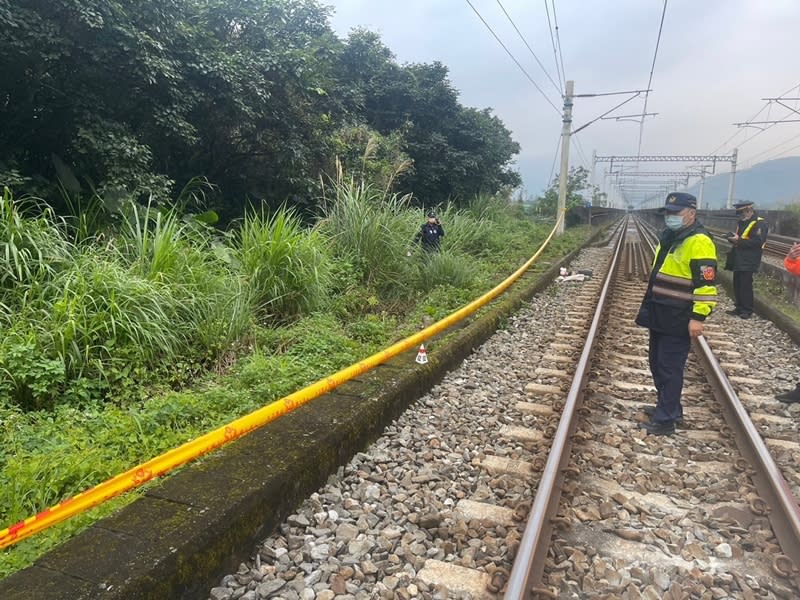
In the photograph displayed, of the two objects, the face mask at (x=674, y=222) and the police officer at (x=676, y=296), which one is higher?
the face mask at (x=674, y=222)

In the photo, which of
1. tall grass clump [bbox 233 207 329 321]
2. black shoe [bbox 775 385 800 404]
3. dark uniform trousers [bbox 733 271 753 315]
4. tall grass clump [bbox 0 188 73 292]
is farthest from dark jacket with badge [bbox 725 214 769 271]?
tall grass clump [bbox 0 188 73 292]

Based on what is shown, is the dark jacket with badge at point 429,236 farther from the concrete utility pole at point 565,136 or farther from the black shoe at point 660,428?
the concrete utility pole at point 565,136

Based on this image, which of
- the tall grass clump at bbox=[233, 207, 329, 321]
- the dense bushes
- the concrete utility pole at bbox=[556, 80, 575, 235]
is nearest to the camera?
the dense bushes

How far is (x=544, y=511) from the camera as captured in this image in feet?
9.01

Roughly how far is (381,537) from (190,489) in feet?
3.19

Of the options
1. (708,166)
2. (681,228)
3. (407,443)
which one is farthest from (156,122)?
(708,166)

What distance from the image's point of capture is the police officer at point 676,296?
12.8 ft

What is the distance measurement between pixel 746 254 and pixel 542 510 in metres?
7.11

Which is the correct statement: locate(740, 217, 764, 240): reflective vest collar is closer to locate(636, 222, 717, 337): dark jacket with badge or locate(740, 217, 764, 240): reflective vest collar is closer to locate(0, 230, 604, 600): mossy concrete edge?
locate(636, 222, 717, 337): dark jacket with badge

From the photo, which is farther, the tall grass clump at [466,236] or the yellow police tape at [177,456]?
the tall grass clump at [466,236]

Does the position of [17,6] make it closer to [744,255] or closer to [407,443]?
[407,443]

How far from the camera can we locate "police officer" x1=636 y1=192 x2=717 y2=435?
3893 mm

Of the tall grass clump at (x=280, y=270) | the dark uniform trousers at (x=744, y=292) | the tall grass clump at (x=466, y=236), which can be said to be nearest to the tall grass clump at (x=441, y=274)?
the tall grass clump at (x=466, y=236)

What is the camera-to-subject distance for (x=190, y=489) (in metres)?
2.55
